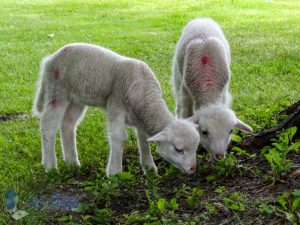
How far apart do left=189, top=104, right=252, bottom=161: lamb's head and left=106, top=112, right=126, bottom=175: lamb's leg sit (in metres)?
0.68

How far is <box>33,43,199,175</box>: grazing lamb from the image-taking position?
5258 mm

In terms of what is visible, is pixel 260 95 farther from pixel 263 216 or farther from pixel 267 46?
pixel 263 216

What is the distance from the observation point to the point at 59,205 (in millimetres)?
4793

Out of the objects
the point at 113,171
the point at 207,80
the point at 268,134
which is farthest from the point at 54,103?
the point at 268,134

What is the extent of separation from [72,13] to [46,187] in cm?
1166

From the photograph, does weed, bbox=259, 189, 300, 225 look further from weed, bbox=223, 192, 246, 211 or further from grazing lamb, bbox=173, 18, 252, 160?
grazing lamb, bbox=173, 18, 252, 160

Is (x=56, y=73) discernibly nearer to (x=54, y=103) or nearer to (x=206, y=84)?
(x=54, y=103)

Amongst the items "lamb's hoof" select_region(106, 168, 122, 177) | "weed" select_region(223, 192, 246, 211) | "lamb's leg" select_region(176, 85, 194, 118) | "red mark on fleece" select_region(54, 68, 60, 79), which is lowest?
"lamb's hoof" select_region(106, 168, 122, 177)

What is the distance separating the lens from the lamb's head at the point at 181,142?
509cm

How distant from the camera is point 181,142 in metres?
5.10

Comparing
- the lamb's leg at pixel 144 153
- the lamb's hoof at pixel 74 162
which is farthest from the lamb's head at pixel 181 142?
the lamb's hoof at pixel 74 162

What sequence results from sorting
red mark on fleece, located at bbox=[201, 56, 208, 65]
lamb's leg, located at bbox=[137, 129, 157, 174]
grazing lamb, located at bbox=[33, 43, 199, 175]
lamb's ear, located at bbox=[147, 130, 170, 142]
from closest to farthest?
lamb's ear, located at bbox=[147, 130, 170, 142], grazing lamb, located at bbox=[33, 43, 199, 175], lamb's leg, located at bbox=[137, 129, 157, 174], red mark on fleece, located at bbox=[201, 56, 208, 65]

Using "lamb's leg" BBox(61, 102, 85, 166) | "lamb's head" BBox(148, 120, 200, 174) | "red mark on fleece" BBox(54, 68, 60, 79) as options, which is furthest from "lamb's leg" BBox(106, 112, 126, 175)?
"red mark on fleece" BBox(54, 68, 60, 79)

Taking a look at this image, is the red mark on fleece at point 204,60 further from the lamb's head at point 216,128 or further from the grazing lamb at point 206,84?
the lamb's head at point 216,128
